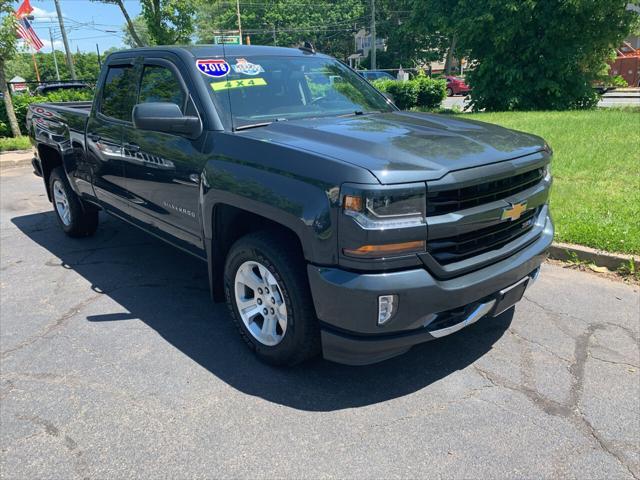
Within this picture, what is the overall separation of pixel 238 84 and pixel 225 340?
1.81 meters

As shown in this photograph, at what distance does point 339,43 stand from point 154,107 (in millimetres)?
80199

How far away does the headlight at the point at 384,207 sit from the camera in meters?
2.46

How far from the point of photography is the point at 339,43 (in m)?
77.9

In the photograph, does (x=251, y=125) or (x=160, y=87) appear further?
(x=160, y=87)

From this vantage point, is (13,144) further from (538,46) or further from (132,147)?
(538,46)

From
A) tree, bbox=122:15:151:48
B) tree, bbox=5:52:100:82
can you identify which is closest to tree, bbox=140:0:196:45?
tree, bbox=122:15:151:48

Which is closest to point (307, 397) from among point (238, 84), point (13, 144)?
point (238, 84)

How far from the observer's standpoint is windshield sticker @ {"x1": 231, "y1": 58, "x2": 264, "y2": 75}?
3.71m

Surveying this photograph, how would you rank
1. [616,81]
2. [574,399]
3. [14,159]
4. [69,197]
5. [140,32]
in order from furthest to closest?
[140,32]
[616,81]
[14,159]
[69,197]
[574,399]

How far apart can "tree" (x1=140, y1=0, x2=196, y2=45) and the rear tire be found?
13.9 metres

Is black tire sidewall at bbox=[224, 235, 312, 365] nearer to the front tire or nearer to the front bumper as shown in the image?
the front tire

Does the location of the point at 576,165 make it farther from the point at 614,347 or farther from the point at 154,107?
the point at 154,107

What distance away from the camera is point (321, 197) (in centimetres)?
258

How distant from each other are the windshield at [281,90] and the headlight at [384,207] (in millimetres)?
1283
